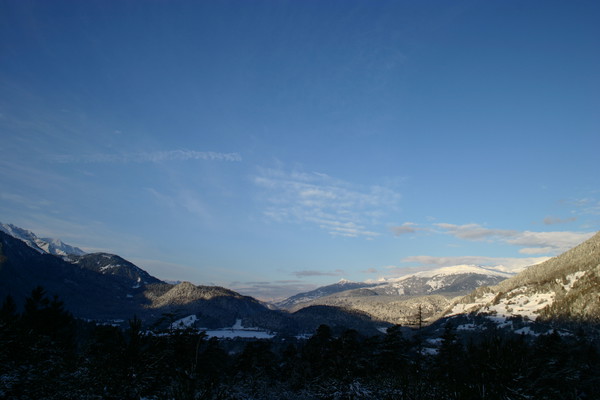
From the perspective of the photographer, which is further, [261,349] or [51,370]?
[261,349]

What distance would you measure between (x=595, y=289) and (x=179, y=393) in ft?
814

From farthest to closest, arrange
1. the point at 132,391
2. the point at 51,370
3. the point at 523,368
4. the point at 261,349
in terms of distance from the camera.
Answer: the point at 261,349, the point at 51,370, the point at 132,391, the point at 523,368

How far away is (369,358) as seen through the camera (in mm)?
61562

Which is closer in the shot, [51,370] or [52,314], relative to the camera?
[51,370]

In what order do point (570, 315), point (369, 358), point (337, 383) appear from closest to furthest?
1. point (337, 383)
2. point (369, 358)
3. point (570, 315)

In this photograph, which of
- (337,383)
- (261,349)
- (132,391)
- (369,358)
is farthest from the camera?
(261,349)

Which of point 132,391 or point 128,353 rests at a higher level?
point 128,353

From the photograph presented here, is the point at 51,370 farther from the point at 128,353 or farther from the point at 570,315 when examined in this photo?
the point at 570,315

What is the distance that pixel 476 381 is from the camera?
13.4m

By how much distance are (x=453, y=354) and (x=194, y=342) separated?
46.3 metres

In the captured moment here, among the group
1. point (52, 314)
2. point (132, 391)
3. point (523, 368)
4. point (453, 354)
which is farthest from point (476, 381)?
point (52, 314)

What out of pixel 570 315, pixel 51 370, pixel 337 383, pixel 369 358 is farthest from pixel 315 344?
pixel 570 315

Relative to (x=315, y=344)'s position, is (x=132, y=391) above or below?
above

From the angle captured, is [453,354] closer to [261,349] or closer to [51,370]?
[261,349]
